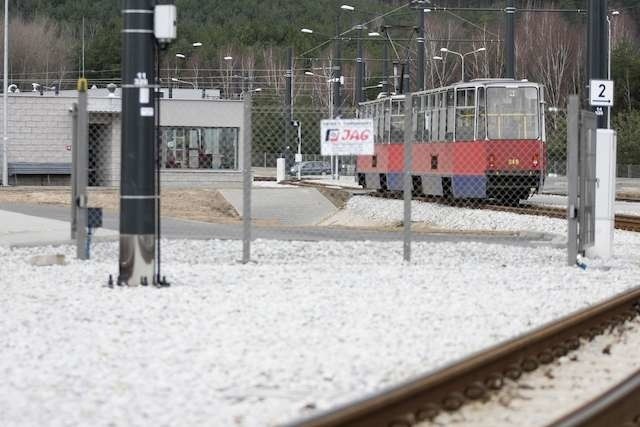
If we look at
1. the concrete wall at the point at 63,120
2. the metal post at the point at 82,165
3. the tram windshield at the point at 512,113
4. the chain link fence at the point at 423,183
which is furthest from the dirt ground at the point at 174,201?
the metal post at the point at 82,165

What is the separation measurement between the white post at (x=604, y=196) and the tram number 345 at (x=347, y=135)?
3436 millimetres

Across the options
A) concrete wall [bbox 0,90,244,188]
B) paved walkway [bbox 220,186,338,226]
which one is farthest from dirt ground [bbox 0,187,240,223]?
concrete wall [bbox 0,90,244,188]

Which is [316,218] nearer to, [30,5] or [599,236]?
[599,236]

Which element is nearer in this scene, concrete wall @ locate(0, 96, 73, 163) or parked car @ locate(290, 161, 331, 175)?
concrete wall @ locate(0, 96, 73, 163)

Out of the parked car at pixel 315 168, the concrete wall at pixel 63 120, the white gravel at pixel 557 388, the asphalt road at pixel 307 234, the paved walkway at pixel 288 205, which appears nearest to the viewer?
the white gravel at pixel 557 388

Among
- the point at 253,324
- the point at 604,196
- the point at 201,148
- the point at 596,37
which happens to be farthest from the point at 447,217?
the point at 201,148

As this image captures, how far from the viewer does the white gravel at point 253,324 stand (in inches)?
330

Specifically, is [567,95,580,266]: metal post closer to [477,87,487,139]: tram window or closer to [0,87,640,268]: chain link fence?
[0,87,640,268]: chain link fence

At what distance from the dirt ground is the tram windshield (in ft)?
21.3

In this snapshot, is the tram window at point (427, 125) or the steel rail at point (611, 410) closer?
the steel rail at point (611, 410)

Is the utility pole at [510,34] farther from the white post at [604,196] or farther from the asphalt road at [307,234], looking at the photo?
the white post at [604,196]

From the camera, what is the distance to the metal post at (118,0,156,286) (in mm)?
14672

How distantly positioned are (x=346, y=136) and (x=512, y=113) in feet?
51.8

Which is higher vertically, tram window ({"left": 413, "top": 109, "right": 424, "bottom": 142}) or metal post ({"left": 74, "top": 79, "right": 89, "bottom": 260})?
tram window ({"left": 413, "top": 109, "right": 424, "bottom": 142})
